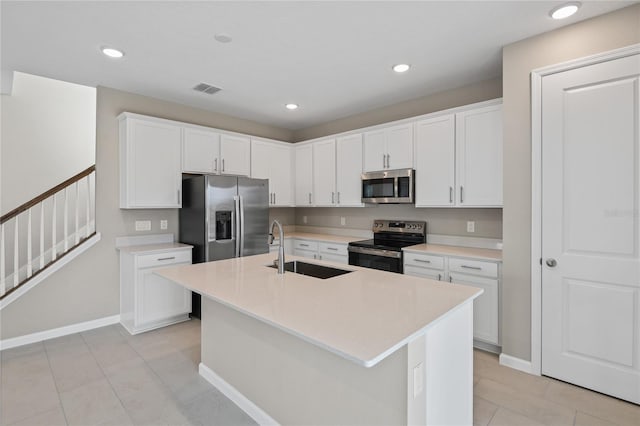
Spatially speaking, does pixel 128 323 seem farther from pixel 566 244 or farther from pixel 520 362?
pixel 566 244

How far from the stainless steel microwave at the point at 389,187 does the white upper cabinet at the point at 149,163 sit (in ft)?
7.71

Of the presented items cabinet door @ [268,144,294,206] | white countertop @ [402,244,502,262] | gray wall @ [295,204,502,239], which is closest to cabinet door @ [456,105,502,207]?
gray wall @ [295,204,502,239]

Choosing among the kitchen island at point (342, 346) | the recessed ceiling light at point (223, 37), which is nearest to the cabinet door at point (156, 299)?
the kitchen island at point (342, 346)

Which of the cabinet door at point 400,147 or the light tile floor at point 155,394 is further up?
the cabinet door at point 400,147

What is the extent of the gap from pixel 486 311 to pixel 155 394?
280 cm

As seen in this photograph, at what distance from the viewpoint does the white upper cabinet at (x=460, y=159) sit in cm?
308

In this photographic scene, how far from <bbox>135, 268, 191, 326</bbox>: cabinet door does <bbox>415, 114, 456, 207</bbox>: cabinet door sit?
295 cm

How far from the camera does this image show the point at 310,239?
463 cm

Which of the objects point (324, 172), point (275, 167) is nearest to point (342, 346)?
point (324, 172)

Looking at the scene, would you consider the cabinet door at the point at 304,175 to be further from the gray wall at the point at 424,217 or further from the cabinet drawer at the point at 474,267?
the cabinet drawer at the point at 474,267

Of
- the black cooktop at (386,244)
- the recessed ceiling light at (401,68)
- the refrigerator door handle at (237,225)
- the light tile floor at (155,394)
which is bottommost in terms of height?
the light tile floor at (155,394)

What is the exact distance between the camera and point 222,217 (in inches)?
151

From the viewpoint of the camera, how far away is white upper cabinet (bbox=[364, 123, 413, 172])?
3.78 meters

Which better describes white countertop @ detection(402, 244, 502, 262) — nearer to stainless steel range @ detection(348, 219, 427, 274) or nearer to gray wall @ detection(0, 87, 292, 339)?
stainless steel range @ detection(348, 219, 427, 274)
